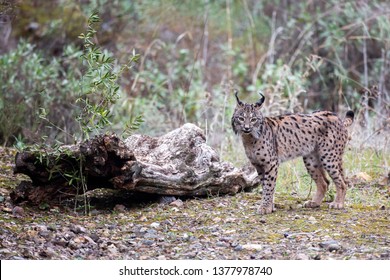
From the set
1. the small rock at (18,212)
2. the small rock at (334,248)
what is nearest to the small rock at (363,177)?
the small rock at (334,248)

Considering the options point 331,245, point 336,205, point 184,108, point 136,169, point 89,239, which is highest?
point 136,169

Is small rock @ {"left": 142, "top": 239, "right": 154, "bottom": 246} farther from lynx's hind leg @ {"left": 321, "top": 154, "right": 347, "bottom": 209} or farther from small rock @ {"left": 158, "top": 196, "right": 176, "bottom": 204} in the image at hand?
lynx's hind leg @ {"left": 321, "top": 154, "right": 347, "bottom": 209}

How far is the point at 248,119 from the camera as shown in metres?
9.15

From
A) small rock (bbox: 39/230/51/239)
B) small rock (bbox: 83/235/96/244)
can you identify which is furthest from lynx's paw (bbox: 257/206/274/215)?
small rock (bbox: 39/230/51/239)

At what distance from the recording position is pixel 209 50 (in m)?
20.5

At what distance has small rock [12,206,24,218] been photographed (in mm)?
8250

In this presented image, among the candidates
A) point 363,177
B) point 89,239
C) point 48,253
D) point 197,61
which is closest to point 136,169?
point 89,239

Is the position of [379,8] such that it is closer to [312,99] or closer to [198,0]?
[312,99]

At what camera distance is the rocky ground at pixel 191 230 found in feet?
24.3

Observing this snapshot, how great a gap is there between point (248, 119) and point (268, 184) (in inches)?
32.5

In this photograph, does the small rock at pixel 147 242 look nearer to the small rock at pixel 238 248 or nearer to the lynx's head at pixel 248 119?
the small rock at pixel 238 248

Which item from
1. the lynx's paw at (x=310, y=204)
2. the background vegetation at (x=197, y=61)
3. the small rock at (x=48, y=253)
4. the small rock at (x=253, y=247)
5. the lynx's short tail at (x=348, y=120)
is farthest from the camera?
the background vegetation at (x=197, y=61)

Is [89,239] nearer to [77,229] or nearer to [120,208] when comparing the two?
[77,229]
